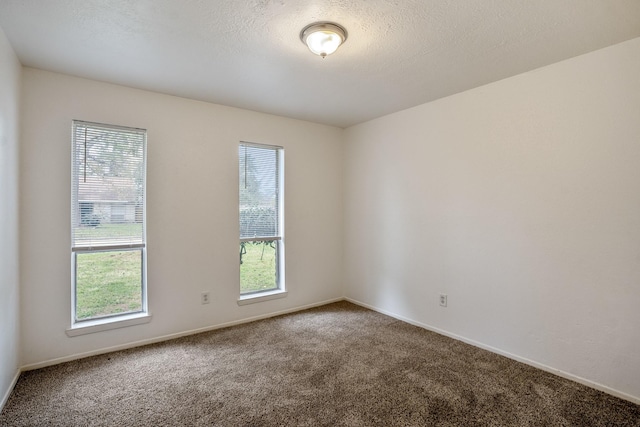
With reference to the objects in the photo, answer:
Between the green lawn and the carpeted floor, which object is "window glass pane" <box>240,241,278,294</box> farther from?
the green lawn

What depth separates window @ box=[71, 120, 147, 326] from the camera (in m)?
2.86

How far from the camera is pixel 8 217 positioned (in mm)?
2268

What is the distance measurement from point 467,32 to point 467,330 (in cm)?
264

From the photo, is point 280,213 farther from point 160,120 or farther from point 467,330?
point 467,330

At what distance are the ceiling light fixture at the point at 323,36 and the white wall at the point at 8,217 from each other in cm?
199

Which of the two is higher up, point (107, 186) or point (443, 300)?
point (107, 186)

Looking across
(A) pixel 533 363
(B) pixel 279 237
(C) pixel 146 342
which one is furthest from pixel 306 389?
(B) pixel 279 237

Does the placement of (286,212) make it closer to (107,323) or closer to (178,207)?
(178,207)

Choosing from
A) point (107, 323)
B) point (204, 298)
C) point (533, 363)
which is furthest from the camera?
point (204, 298)

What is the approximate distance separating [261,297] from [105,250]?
172 cm

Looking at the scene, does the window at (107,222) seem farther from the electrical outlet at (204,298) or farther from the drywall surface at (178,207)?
the electrical outlet at (204,298)

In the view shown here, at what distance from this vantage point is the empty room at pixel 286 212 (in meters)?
2.06

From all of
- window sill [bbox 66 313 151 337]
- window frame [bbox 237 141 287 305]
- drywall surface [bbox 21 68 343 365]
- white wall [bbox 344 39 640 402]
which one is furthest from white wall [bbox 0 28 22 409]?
white wall [bbox 344 39 640 402]

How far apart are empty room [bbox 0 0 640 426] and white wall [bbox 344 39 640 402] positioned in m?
0.02
